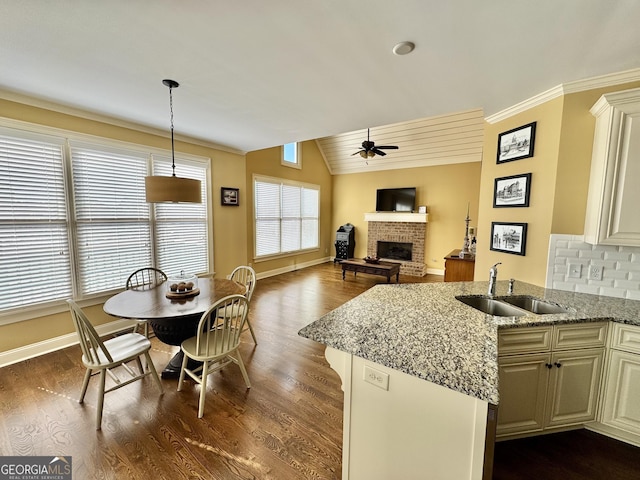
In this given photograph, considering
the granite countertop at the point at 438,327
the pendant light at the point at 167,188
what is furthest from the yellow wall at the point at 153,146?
the granite countertop at the point at 438,327

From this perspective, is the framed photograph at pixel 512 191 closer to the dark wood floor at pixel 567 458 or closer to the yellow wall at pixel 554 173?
the yellow wall at pixel 554 173

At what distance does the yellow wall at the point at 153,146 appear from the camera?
8.61 feet

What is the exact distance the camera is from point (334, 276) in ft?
20.8

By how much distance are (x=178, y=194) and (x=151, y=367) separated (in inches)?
57.5

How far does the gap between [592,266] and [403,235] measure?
495 centimetres

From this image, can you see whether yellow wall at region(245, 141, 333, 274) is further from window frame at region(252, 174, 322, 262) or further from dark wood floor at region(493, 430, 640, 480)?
dark wood floor at region(493, 430, 640, 480)

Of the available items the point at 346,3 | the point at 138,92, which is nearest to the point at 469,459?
the point at 346,3

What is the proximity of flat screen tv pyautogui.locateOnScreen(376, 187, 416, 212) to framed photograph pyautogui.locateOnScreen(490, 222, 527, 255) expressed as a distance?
406 cm

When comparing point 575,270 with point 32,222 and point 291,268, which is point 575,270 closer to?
point 32,222

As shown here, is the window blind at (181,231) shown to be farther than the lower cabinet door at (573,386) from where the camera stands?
Yes

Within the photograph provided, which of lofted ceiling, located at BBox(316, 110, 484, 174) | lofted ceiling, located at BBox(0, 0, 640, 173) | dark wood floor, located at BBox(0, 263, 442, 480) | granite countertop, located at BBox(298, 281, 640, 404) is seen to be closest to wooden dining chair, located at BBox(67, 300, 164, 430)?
dark wood floor, located at BBox(0, 263, 442, 480)

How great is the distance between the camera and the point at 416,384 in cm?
109

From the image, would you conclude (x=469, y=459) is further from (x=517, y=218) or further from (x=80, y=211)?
(x=80, y=211)

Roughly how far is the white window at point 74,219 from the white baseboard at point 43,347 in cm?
41
